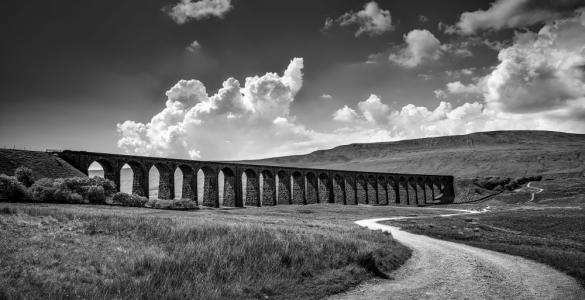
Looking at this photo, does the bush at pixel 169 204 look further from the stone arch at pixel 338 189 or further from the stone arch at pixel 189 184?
the stone arch at pixel 338 189

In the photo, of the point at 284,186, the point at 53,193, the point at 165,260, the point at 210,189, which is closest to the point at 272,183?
the point at 284,186

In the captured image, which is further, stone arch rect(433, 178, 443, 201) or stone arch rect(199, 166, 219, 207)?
stone arch rect(433, 178, 443, 201)

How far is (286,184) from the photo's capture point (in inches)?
3056

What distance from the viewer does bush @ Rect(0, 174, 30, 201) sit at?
3169 centimetres

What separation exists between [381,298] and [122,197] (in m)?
37.8

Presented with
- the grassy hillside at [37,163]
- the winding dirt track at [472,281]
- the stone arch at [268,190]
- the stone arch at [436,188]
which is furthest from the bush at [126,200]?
the stone arch at [436,188]

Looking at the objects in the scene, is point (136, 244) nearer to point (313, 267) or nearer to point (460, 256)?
point (313, 267)

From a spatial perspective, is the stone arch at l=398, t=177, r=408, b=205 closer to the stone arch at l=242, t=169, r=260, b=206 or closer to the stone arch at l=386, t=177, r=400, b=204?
the stone arch at l=386, t=177, r=400, b=204

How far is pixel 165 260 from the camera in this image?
9625 mm

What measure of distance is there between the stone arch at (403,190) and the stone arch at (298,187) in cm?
Result: 4116

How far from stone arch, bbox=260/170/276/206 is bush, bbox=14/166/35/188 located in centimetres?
4127

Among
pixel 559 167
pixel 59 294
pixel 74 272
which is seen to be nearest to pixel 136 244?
pixel 74 272

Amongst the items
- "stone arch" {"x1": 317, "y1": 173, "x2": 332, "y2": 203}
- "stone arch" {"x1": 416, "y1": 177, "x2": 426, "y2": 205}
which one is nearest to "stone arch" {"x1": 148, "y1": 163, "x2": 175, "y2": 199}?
"stone arch" {"x1": 317, "y1": 173, "x2": 332, "y2": 203}

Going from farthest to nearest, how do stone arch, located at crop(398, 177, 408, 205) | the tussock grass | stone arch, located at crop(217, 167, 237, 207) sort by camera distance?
stone arch, located at crop(398, 177, 408, 205)
stone arch, located at crop(217, 167, 237, 207)
the tussock grass
